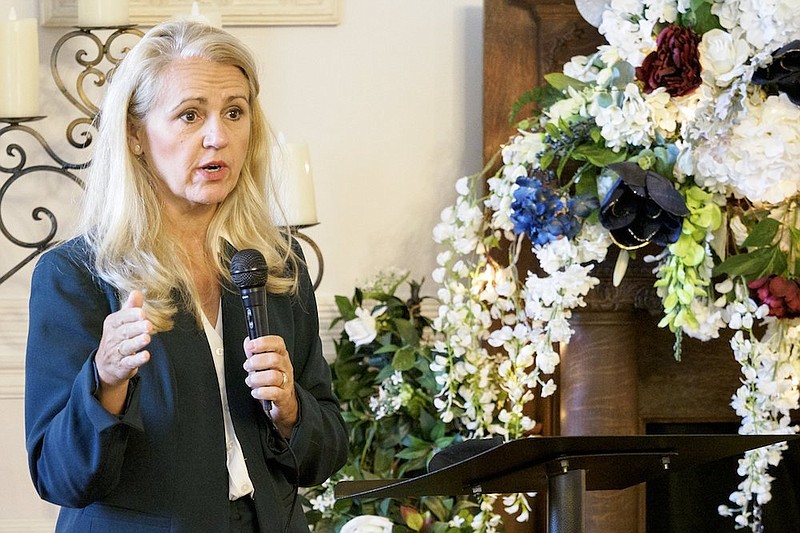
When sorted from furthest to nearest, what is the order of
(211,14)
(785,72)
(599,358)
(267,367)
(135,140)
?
(211,14) < (599,358) < (785,72) < (135,140) < (267,367)

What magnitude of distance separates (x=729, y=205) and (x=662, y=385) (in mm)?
738

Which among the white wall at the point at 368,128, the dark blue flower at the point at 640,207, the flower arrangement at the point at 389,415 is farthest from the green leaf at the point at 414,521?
the dark blue flower at the point at 640,207

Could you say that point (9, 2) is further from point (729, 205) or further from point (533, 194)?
point (729, 205)

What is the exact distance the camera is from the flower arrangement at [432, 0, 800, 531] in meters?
1.99

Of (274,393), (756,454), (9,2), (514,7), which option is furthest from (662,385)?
(9,2)

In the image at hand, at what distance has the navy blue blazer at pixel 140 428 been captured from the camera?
4.90ft

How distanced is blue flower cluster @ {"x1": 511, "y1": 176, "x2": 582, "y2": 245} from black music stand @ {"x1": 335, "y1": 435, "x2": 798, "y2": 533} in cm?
77

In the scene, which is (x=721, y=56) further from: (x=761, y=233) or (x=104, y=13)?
(x=104, y=13)

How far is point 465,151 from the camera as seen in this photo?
111 inches

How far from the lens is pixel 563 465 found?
133cm

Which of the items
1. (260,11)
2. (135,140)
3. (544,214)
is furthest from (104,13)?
(544,214)

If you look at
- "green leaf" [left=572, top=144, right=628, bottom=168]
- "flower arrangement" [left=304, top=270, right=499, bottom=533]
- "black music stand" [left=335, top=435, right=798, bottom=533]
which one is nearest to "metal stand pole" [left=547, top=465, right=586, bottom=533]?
"black music stand" [left=335, top=435, right=798, bottom=533]

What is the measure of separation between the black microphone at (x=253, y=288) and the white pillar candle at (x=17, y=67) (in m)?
1.11

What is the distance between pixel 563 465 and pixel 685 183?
918 mm
